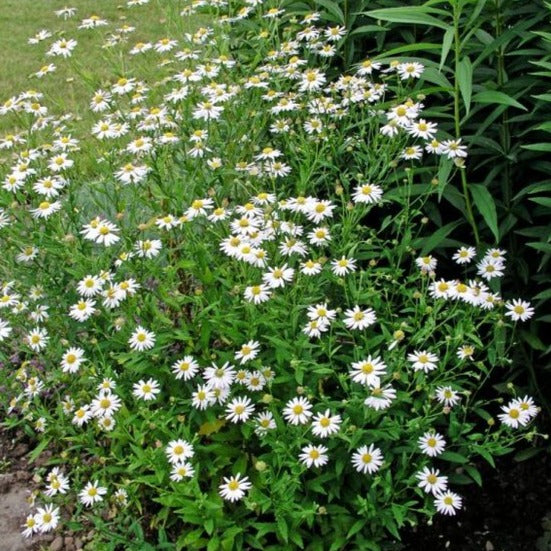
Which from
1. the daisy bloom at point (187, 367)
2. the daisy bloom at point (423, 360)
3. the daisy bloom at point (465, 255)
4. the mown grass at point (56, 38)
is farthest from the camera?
the mown grass at point (56, 38)

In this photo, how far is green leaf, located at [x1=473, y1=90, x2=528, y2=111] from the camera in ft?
8.61

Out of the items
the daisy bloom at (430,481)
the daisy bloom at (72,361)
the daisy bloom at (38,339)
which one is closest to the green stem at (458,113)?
the daisy bloom at (430,481)

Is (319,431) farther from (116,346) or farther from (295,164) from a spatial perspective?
(295,164)

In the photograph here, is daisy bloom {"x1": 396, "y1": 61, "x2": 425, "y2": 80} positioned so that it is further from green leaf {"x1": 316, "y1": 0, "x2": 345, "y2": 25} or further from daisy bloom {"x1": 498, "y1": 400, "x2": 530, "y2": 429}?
daisy bloom {"x1": 498, "y1": 400, "x2": 530, "y2": 429}

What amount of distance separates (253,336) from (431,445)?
23.9 inches

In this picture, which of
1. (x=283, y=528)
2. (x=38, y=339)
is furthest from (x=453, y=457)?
(x=38, y=339)

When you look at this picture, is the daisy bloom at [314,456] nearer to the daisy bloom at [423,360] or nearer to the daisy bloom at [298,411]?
the daisy bloom at [298,411]

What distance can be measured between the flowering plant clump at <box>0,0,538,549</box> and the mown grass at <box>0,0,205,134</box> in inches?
128

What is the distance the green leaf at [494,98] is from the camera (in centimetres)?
262

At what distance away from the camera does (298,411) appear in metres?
2.45

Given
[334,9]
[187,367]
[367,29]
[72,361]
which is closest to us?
[187,367]

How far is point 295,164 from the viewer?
10.1 feet

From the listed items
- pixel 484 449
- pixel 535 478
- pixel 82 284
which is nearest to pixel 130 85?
pixel 82 284

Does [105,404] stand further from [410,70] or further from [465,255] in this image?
[410,70]
